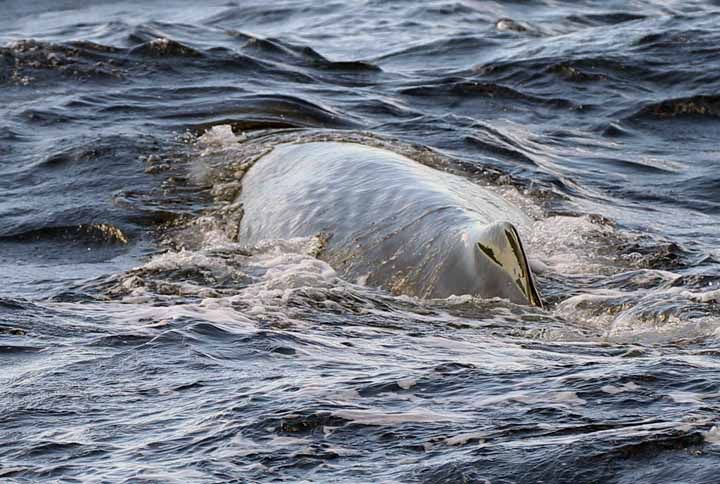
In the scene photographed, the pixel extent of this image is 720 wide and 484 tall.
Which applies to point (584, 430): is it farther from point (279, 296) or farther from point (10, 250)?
point (10, 250)

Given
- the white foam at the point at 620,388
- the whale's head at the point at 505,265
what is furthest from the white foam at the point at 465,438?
the whale's head at the point at 505,265

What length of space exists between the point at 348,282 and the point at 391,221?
0.44 m

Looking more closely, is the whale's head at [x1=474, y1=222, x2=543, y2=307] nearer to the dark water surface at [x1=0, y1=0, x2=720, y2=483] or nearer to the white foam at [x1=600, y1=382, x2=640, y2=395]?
the dark water surface at [x1=0, y1=0, x2=720, y2=483]

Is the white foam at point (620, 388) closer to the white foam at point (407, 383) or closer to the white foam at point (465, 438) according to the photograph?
the white foam at point (465, 438)

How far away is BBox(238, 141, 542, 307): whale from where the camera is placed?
6176mm

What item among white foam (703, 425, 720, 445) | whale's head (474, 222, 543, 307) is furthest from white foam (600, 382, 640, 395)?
whale's head (474, 222, 543, 307)

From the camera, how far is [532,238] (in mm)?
8336

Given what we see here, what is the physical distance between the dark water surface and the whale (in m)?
0.13

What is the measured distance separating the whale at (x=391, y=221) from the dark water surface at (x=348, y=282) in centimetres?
13

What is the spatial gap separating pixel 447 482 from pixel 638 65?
35.6 feet

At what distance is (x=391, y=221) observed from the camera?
23.6ft

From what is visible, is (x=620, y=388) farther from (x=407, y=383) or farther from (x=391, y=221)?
(x=391, y=221)

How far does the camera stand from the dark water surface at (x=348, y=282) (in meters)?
4.57

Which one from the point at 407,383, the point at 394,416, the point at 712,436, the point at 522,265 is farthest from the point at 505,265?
the point at 712,436
